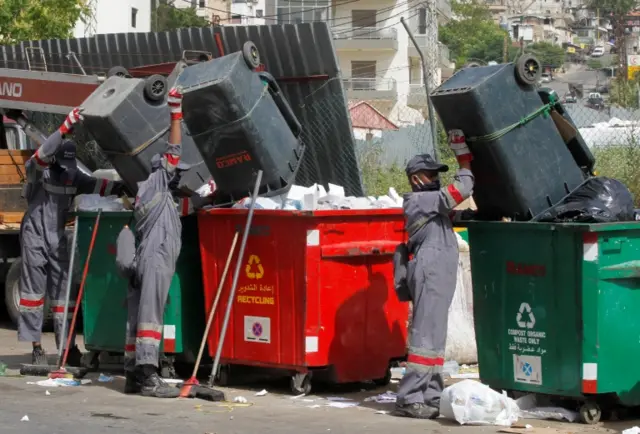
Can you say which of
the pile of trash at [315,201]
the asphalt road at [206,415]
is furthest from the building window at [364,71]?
the asphalt road at [206,415]

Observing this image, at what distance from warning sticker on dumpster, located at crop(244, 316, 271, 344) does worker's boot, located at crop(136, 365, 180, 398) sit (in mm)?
616

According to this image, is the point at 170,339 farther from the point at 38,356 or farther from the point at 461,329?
the point at 461,329

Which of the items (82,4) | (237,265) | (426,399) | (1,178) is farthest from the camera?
Answer: (82,4)

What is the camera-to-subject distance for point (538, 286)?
7293 mm

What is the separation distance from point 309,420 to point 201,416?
25.9 inches

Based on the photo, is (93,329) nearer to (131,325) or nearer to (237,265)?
(131,325)

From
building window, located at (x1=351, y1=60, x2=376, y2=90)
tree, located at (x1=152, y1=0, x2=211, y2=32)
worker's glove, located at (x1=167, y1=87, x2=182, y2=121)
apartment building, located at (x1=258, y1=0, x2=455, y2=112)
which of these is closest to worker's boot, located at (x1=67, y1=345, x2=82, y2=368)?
worker's glove, located at (x1=167, y1=87, x2=182, y2=121)

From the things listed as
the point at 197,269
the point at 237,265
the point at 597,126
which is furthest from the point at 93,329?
the point at 597,126

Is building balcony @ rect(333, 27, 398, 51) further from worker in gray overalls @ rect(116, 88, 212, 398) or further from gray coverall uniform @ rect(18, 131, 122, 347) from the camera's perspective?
worker in gray overalls @ rect(116, 88, 212, 398)

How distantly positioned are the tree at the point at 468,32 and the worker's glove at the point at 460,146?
66420 millimetres

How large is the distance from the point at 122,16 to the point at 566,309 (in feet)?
110

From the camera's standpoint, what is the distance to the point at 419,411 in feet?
24.2

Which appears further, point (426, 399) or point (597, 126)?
point (597, 126)

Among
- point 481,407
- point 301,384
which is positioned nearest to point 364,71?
point 301,384
